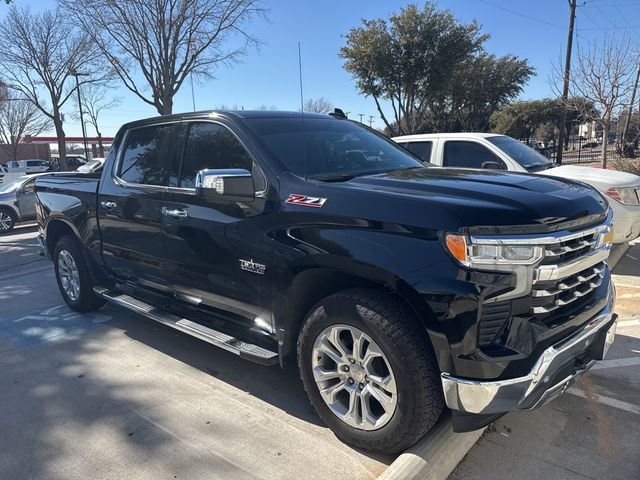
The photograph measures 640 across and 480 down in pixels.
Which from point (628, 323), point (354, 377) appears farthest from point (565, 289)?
point (628, 323)

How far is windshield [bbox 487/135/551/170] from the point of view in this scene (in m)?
6.98

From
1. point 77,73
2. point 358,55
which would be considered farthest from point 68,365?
point 77,73

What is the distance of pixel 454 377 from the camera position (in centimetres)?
234

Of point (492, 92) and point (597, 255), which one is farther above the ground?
point (492, 92)

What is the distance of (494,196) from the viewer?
8.28ft

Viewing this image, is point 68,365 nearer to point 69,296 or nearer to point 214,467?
point 69,296

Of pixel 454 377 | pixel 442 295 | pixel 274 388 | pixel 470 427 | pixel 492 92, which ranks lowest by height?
pixel 274 388

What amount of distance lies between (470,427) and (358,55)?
75.7 ft

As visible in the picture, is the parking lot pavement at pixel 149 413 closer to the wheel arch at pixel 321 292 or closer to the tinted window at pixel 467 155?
the wheel arch at pixel 321 292

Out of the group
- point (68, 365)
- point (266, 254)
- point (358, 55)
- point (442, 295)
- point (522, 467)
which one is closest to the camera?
point (442, 295)

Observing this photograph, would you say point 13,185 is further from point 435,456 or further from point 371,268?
point 435,456

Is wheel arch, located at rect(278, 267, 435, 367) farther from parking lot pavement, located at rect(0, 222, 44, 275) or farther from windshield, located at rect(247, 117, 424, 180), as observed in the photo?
parking lot pavement, located at rect(0, 222, 44, 275)

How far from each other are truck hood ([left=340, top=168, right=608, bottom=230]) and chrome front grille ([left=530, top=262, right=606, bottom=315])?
283 mm

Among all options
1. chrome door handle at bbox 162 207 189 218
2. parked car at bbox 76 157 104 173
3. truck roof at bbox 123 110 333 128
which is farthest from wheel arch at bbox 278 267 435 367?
parked car at bbox 76 157 104 173
